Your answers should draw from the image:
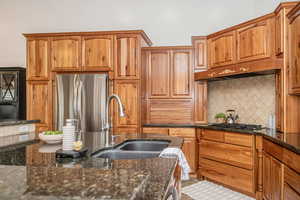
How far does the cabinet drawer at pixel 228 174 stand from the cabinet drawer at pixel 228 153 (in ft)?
0.26

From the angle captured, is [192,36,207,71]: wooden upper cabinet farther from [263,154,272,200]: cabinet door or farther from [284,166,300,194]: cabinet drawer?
[284,166,300,194]: cabinet drawer

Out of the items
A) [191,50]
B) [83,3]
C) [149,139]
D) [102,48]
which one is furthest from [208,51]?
[83,3]

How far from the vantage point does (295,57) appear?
2619mm

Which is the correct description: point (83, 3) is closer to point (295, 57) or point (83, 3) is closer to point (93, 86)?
point (93, 86)

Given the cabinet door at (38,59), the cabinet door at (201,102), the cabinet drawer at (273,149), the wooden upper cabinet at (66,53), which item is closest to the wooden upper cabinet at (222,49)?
the cabinet door at (201,102)

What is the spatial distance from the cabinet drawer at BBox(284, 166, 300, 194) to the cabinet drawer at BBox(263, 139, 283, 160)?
0.62 feet

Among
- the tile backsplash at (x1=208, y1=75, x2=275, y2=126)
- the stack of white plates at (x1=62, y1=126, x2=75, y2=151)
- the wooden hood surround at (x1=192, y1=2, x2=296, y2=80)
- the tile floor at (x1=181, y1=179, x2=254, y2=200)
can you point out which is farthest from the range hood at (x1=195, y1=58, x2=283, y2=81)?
the stack of white plates at (x1=62, y1=126, x2=75, y2=151)

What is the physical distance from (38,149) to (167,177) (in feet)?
3.73

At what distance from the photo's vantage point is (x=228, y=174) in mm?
3367

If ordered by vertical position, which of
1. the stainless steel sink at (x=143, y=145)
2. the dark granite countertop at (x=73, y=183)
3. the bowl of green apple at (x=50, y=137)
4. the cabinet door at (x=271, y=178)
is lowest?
the cabinet door at (x=271, y=178)

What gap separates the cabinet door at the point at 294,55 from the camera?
2561mm

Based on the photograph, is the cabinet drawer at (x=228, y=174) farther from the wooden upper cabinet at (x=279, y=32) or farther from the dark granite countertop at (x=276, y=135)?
the wooden upper cabinet at (x=279, y=32)

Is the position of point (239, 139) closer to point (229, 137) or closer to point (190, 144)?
point (229, 137)

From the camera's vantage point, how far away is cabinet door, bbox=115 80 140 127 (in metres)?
4.02
